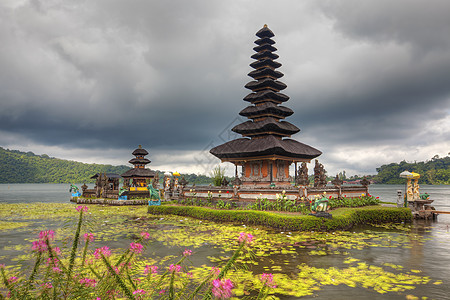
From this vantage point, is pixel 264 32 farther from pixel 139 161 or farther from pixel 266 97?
pixel 139 161

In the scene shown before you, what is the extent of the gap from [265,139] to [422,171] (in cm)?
12230

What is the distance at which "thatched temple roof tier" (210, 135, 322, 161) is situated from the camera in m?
21.0

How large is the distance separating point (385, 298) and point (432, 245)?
689 centimetres

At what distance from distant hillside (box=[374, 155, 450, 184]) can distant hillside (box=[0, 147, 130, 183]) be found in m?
139

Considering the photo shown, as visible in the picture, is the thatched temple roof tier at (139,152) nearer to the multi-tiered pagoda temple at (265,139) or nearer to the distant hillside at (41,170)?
the multi-tiered pagoda temple at (265,139)

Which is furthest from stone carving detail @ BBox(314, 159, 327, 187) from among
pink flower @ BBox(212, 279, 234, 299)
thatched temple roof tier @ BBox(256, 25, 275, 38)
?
pink flower @ BBox(212, 279, 234, 299)

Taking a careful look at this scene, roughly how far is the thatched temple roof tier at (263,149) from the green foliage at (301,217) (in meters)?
7.05

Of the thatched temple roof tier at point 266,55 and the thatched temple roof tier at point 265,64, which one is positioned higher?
the thatched temple roof tier at point 266,55

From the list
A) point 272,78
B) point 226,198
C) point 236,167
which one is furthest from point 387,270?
point 272,78

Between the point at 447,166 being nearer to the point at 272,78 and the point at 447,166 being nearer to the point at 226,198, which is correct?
the point at 272,78

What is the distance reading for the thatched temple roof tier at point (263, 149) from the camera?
69.0 feet

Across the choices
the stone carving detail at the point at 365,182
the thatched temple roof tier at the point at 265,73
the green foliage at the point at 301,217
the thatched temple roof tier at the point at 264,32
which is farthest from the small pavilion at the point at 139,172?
the stone carving detail at the point at 365,182

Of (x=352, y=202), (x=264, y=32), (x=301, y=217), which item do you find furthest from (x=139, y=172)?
(x=301, y=217)

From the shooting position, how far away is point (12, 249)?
9.49 m
